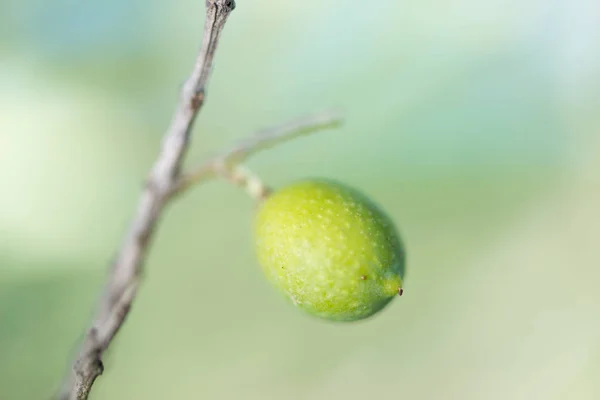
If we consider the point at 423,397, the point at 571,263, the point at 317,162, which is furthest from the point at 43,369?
the point at 571,263

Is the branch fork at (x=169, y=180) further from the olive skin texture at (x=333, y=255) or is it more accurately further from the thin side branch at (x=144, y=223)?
the olive skin texture at (x=333, y=255)

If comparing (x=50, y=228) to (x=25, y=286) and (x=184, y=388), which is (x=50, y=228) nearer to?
(x=25, y=286)

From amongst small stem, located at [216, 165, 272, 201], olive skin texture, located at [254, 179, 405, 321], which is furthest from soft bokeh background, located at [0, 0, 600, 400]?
olive skin texture, located at [254, 179, 405, 321]

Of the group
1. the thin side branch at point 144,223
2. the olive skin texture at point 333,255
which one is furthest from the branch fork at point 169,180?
the olive skin texture at point 333,255

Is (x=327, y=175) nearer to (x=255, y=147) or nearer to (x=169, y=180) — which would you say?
(x=255, y=147)

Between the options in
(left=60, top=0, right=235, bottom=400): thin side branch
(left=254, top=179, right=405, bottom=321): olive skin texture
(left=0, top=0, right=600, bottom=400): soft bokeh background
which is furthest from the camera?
(left=0, top=0, right=600, bottom=400): soft bokeh background

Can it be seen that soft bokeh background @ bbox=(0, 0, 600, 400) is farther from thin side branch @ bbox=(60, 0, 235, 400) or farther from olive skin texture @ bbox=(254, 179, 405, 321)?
olive skin texture @ bbox=(254, 179, 405, 321)
